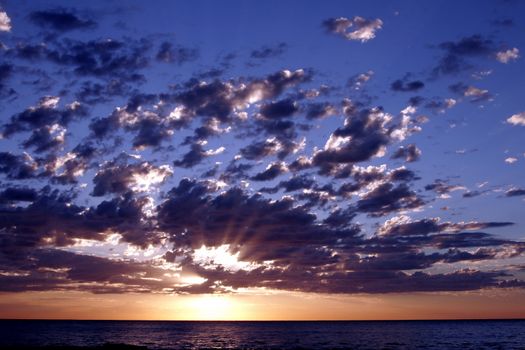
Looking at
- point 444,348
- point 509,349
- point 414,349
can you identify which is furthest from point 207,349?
point 509,349

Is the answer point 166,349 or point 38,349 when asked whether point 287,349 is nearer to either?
point 166,349

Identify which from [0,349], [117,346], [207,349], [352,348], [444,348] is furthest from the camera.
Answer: [444,348]

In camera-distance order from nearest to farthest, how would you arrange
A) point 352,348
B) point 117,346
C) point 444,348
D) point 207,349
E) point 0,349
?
point 0,349
point 117,346
point 207,349
point 352,348
point 444,348

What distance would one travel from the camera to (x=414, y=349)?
109750mm

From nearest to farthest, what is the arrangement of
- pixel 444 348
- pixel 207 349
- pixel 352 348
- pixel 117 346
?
pixel 117 346 → pixel 207 349 → pixel 352 348 → pixel 444 348

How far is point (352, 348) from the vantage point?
10825 centimetres

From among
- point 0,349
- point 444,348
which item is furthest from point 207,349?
point 444,348

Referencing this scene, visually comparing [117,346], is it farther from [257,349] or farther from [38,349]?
[257,349]

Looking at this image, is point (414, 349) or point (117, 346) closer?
point (117, 346)

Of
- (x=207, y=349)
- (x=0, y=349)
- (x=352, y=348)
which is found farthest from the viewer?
(x=352, y=348)

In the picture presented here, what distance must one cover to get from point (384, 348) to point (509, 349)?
25318 mm

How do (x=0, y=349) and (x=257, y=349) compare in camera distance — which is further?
(x=257, y=349)

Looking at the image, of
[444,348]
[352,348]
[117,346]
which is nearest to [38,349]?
[117,346]

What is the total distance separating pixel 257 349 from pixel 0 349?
143 feet
